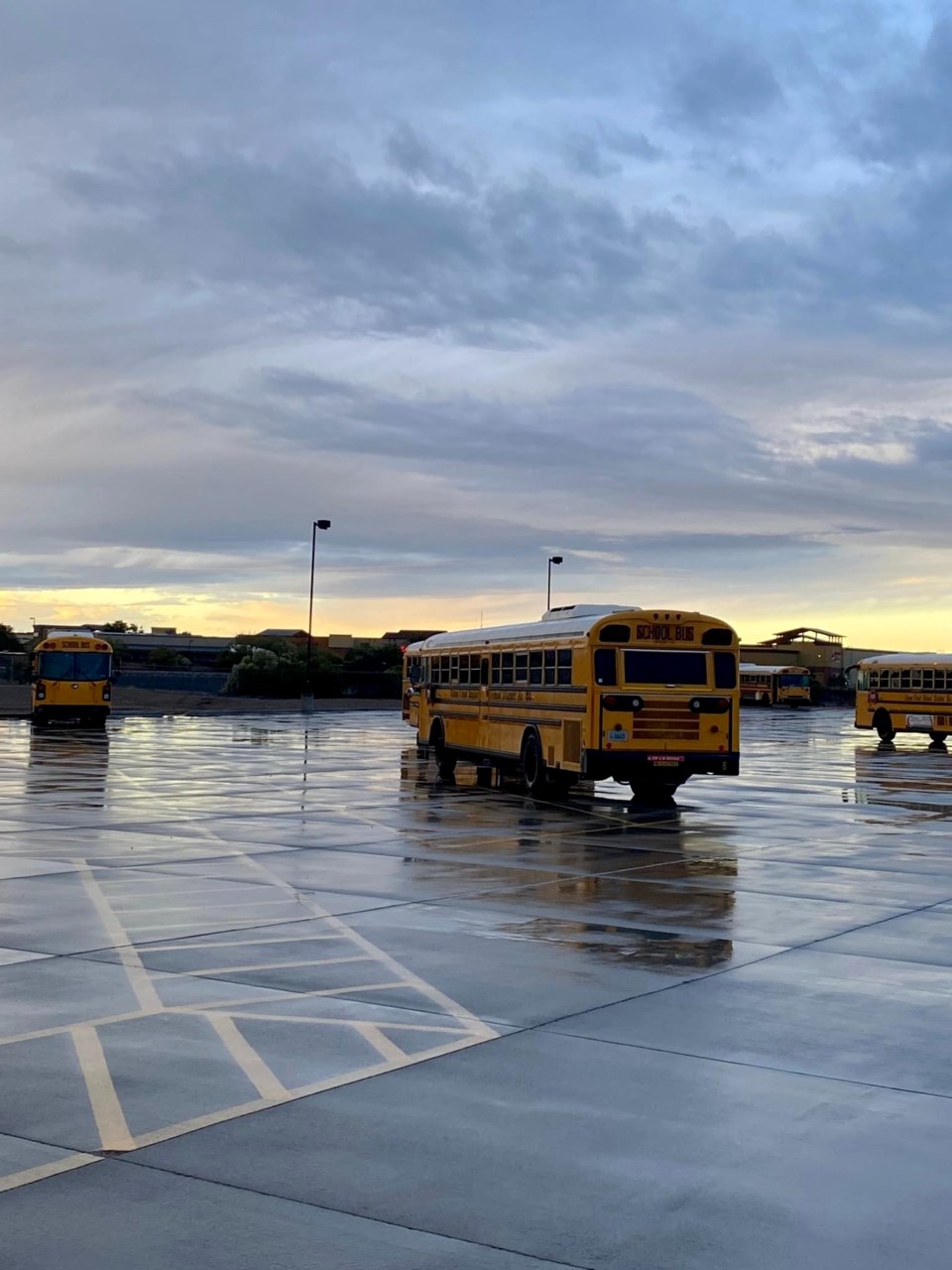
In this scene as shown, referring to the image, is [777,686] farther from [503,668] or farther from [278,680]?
[503,668]

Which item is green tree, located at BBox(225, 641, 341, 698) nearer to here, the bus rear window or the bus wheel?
the bus wheel

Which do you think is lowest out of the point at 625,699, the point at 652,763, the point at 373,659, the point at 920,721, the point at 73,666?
the point at 652,763

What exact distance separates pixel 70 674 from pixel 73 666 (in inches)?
14.0

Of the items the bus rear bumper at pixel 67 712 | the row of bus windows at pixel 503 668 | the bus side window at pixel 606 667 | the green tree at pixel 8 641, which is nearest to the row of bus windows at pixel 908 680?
the row of bus windows at pixel 503 668

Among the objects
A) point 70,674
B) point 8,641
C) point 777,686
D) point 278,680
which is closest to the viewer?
point 70,674

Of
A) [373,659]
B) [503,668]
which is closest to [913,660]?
[503,668]

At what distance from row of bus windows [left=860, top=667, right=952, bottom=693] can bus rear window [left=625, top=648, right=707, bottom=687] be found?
78.0 feet

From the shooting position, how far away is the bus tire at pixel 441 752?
29.3 metres

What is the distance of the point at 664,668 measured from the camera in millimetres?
23141

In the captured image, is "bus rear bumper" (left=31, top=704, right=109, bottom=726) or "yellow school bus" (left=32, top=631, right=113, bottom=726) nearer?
"yellow school bus" (left=32, top=631, right=113, bottom=726)

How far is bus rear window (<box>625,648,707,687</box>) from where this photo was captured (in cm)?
2288

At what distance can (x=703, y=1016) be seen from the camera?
8.60m

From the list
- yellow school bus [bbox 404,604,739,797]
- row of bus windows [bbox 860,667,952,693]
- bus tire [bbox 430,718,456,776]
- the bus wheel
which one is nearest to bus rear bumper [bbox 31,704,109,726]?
bus tire [bbox 430,718,456,776]

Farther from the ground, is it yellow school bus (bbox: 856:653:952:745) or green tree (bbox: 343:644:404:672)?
green tree (bbox: 343:644:404:672)
